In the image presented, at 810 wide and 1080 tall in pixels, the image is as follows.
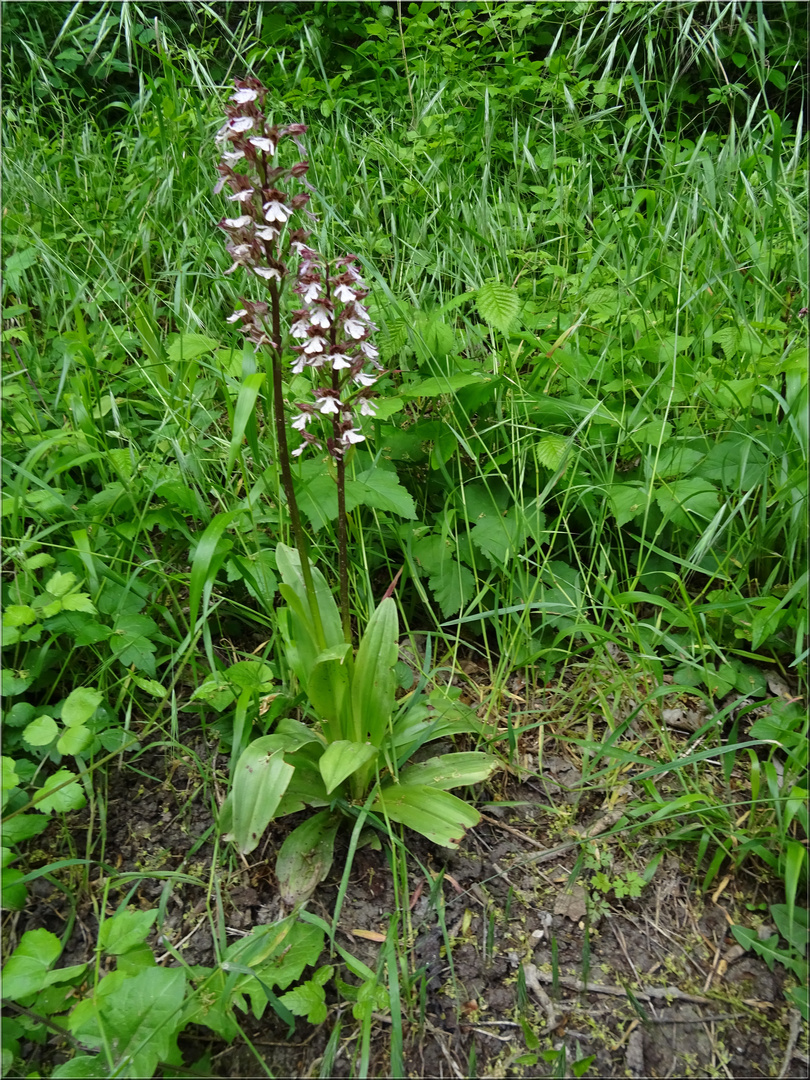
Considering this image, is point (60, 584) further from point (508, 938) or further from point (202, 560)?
point (508, 938)

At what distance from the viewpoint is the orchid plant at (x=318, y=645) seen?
1296 mm

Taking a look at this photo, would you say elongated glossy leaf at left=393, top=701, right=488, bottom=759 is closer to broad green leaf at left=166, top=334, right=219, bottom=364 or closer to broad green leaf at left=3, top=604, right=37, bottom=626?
broad green leaf at left=3, top=604, right=37, bottom=626

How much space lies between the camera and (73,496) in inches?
78.0

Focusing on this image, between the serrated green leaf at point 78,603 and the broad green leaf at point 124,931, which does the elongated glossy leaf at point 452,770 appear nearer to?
the broad green leaf at point 124,931

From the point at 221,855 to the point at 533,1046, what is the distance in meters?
0.76

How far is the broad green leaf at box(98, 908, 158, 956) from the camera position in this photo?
1.26 meters

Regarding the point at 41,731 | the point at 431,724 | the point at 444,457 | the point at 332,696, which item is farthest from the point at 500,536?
the point at 41,731

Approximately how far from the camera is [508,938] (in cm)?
140

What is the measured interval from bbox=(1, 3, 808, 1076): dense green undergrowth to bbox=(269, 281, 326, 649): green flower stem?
0.08m

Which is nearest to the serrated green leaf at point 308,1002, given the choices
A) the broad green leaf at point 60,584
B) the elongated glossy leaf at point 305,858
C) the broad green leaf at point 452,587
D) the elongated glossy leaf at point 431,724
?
the elongated glossy leaf at point 305,858

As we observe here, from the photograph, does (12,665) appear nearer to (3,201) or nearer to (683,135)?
(3,201)

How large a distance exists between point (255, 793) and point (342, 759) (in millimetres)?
197

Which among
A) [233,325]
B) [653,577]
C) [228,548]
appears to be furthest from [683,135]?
[228,548]

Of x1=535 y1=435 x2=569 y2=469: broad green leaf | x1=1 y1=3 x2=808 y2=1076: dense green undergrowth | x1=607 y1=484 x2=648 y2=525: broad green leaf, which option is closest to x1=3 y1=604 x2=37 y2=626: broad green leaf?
x1=1 y1=3 x2=808 y2=1076: dense green undergrowth
